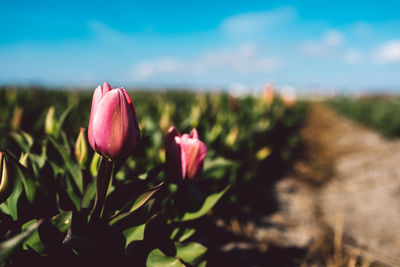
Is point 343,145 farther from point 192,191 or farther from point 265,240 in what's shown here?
point 192,191

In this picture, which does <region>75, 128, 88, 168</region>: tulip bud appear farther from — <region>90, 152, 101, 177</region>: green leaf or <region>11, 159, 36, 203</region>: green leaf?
<region>11, 159, 36, 203</region>: green leaf

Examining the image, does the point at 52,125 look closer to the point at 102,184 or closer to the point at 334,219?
the point at 102,184

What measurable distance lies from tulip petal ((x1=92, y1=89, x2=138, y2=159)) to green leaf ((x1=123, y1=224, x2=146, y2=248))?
0.87ft

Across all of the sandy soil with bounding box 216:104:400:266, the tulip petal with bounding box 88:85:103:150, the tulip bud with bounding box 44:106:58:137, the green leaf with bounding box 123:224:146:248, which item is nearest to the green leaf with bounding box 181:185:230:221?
the green leaf with bounding box 123:224:146:248

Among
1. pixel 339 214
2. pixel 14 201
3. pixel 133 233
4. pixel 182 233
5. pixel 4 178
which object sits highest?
pixel 4 178

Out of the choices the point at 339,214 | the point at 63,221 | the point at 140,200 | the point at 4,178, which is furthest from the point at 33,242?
the point at 339,214

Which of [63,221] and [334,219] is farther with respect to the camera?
[334,219]

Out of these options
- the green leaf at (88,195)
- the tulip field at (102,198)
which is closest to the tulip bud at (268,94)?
the tulip field at (102,198)

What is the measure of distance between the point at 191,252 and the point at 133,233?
0.21m

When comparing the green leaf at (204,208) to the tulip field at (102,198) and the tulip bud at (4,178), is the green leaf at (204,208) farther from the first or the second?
the tulip bud at (4,178)

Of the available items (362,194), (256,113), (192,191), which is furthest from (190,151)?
(362,194)

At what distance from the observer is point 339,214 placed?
10.2 ft

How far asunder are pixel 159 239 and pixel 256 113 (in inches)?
119

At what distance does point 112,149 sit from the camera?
0.72m
